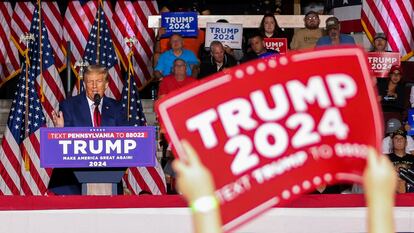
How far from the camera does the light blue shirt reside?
12.6 metres

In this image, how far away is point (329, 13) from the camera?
1457 cm

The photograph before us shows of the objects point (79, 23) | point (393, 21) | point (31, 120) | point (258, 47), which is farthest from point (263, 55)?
point (79, 23)

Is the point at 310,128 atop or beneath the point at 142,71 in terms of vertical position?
beneath

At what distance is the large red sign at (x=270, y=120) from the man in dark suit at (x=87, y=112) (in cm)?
519

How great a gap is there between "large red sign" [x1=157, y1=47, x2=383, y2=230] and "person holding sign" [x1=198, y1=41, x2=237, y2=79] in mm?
9055

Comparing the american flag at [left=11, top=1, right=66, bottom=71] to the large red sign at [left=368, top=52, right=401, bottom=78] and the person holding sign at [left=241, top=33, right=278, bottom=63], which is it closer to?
the person holding sign at [left=241, top=33, right=278, bottom=63]

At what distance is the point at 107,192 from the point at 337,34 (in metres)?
4.64

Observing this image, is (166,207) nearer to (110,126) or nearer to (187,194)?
(110,126)

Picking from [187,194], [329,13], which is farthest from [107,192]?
[329,13]

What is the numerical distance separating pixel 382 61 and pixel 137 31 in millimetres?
4419

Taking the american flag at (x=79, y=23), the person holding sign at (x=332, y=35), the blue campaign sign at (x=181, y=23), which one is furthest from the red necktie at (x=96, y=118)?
the american flag at (x=79, y=23)

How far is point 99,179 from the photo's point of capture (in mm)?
8016

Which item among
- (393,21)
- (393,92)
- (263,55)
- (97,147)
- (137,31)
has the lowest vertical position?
(97,147)

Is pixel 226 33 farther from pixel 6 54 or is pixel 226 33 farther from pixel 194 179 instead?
pixel 194 179
